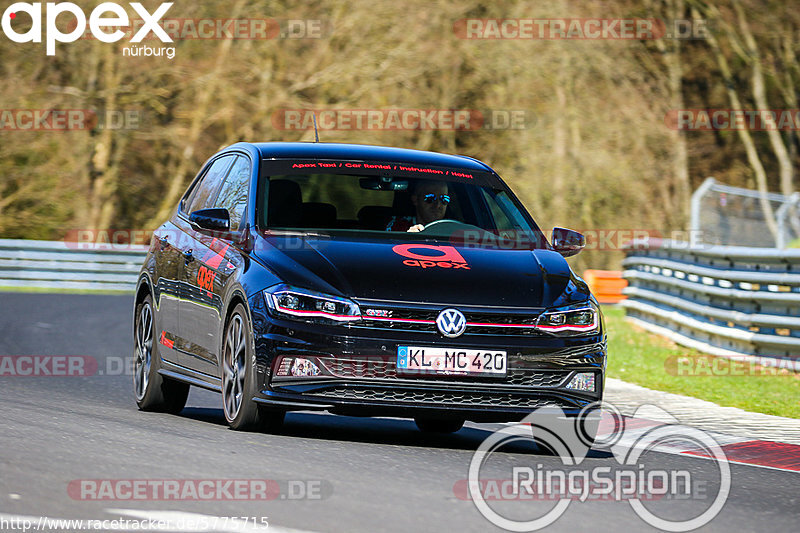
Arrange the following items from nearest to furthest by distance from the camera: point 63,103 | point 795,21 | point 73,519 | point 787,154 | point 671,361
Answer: point 73,519, point 671,361, point 63,103, point 795,21, point 787,154

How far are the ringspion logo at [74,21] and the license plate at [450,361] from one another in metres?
25.1

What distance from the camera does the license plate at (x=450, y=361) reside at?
765 centimetres

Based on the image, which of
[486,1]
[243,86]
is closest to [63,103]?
[243,86]

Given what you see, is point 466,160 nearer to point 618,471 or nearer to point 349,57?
point 618,471

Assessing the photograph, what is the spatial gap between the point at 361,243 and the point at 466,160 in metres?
1.82

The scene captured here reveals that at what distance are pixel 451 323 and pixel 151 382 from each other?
9.21ft

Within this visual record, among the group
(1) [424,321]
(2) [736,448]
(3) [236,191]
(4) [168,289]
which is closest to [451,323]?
(1) [424,321]

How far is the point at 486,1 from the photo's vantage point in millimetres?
33375

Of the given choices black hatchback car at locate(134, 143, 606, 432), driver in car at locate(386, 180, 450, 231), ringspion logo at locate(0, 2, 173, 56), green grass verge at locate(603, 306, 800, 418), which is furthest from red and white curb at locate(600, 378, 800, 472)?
ringspion logo at locate(0, 2, 173, 56)

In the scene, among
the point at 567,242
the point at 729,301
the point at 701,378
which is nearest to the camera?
A: the point at 567,242

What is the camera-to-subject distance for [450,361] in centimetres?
770

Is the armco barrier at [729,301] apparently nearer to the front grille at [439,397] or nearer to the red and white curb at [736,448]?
the red and white curb at [736,448]

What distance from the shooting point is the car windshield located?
8.73 meters

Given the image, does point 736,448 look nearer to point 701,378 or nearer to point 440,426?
point 440,426
